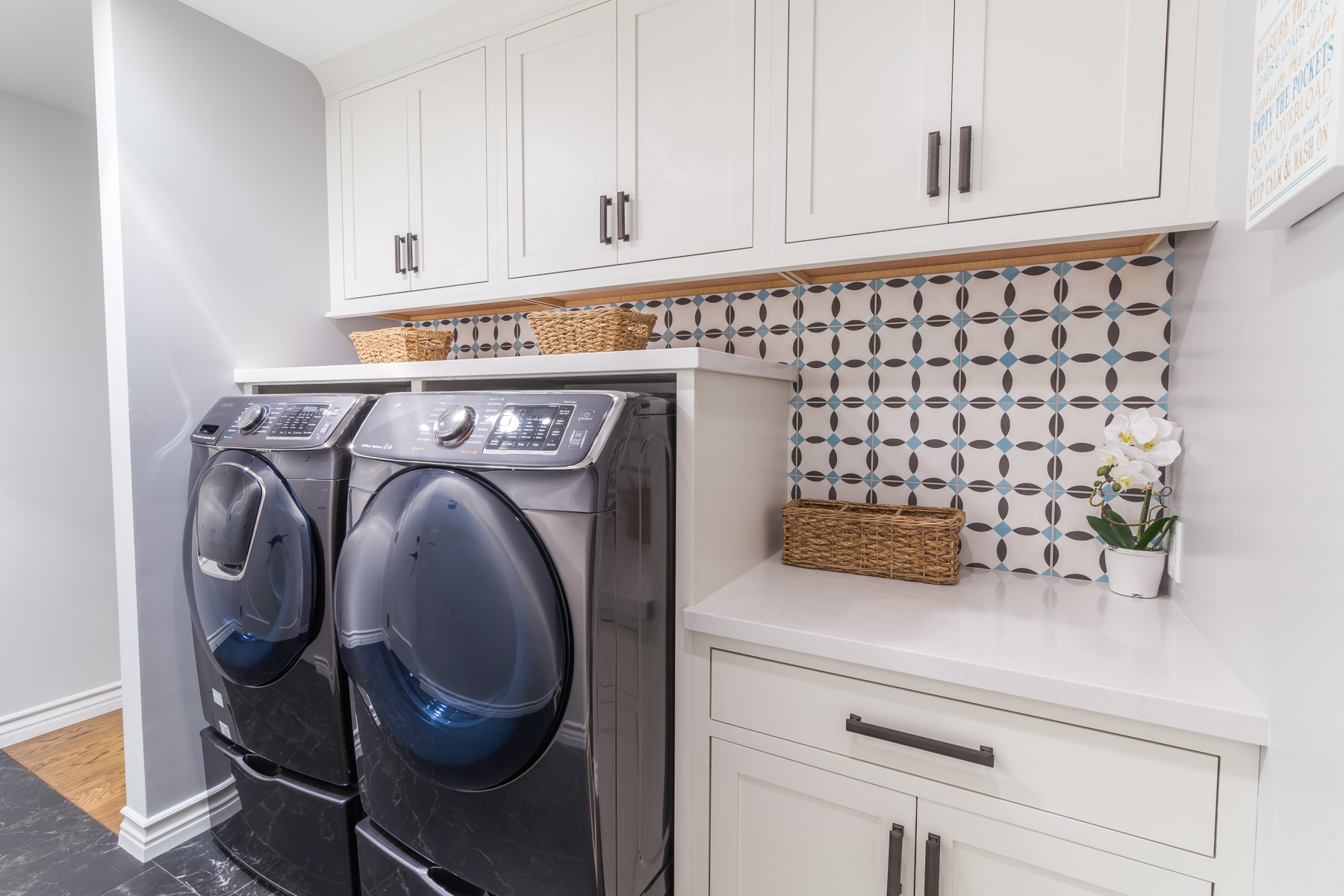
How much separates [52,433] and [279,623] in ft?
6.31

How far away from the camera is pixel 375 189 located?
199cm

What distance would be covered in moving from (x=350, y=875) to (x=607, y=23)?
7.16 ft

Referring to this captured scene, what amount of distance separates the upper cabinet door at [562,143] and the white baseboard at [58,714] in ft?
8.62

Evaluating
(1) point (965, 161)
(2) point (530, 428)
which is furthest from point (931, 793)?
(1) point (965, 161)

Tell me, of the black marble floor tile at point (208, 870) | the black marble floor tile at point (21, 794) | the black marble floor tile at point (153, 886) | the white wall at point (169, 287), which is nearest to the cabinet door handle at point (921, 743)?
the black marble floor tile at point (208, 870)

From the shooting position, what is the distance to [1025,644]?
0.98 metres

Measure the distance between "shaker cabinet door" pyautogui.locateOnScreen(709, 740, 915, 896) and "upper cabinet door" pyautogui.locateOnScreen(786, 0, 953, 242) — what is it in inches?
42.9

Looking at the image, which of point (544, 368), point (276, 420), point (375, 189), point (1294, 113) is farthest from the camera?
point (375, 189)

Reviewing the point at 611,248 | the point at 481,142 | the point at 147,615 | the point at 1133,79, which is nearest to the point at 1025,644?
the point at 1133,79

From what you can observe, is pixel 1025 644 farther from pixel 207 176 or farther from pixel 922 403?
pixel 207 176

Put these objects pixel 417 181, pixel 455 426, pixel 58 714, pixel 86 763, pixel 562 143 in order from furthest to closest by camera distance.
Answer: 1. pixel 58 714
2. pixel 86 763
3. pixel 417 181
4. pixel 562 143
5. pixel 455 426

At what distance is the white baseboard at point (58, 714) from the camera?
7.36 ft

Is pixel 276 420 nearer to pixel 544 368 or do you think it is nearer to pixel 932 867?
pixel 544 368

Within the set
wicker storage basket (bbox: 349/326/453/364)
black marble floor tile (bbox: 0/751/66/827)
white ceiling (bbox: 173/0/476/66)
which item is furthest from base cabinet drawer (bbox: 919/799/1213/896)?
black marble floor tile (bbox: 0/751/66/827)
